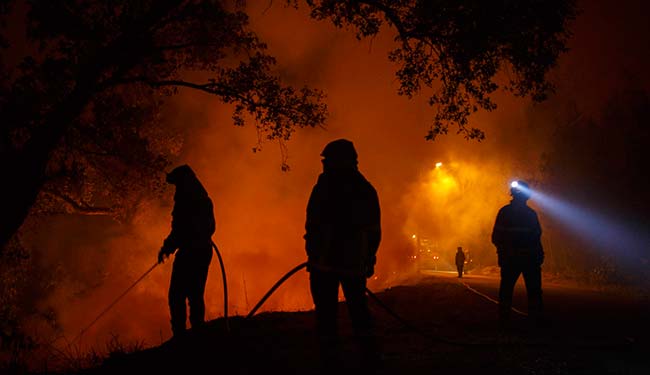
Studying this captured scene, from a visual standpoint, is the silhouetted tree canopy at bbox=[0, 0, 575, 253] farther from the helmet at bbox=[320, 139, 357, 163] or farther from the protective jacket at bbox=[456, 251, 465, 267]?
the protective jacket at bbox=[456, 251, 465, 267]

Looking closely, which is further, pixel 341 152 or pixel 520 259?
pixel 520 259

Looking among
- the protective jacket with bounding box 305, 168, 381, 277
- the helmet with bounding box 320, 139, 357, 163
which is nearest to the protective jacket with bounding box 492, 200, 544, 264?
the protective jacket with bounding box 305, 168, 381, 277

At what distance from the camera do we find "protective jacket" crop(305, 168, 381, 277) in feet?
12.0

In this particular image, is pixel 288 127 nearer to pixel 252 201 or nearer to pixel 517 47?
pixel 517 47

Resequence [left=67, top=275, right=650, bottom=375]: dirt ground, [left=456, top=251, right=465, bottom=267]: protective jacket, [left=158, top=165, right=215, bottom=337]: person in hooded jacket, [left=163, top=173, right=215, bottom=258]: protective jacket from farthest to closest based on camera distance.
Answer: [left=456, top=251, right=465, bottom=267]: protective jacket, [left=163, top=173, right=215, bottom=258]: protective jacket, [left=158, top=165, right=215, bottom=337]: person in hooded jacket, [left=67, top=275, right=650, bottom=375]: dirt ground

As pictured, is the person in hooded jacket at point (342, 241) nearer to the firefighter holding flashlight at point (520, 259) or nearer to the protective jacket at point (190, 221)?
the protective jacket at point (190, 221)

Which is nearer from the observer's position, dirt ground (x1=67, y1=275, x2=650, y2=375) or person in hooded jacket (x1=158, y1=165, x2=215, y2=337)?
Answer: dirt ground (x1=67, y1=275, x2=650, y2=375)

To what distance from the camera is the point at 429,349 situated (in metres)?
4.69

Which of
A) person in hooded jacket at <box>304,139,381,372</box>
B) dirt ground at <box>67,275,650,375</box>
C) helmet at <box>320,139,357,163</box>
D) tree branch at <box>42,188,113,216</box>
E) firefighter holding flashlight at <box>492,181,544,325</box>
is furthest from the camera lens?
tree branch at <box>42,188,113,216</box>

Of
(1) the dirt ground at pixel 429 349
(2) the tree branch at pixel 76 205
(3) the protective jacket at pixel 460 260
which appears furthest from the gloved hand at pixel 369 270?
(3) the protective jacket at pixel 460 260

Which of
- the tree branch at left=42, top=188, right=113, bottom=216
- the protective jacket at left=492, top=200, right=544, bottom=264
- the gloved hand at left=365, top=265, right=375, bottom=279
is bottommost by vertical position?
the gloved hand at left=365, top=265, right=375, bottom=279

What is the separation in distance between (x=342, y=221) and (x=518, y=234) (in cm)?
363

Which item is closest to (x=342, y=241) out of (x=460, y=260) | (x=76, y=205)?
(x=76, y=205)

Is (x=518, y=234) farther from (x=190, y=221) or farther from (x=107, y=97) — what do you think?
(x=107, y=97)
